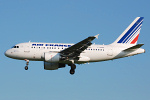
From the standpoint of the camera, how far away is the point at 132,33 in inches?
2354

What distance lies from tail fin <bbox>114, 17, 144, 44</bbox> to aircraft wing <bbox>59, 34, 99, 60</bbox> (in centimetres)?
819

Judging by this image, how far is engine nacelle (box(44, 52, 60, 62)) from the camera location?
5294cm

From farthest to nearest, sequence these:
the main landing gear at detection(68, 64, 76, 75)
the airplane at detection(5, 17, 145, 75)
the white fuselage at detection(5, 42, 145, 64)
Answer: the main landing gear at detection(68, 64, 76, 75), the white fuselage at detection(5, 42, 145, 64), the airplane at detection(5, 17, 145, 75)

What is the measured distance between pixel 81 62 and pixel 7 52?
38.3 feet

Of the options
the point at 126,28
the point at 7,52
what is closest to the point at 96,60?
the point at 126,28

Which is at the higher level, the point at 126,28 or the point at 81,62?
the point at 126,28

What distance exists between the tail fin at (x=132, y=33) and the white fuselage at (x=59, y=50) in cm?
280

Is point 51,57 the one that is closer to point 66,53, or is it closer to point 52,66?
point 66,53

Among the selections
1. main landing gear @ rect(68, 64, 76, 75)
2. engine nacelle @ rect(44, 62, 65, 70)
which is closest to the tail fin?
main landing gear @ rect(68, 64, 76, 75)

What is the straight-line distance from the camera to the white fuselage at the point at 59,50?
54.2 metres

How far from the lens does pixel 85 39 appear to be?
49.5 meters

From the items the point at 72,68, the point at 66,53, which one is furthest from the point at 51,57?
the point at 72,68

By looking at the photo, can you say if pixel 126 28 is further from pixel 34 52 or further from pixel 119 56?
pixel 34 52

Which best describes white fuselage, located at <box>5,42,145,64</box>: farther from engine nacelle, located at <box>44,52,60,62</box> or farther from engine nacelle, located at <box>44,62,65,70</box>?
engine nacelle, located at <box>44,62,65,70</box>
